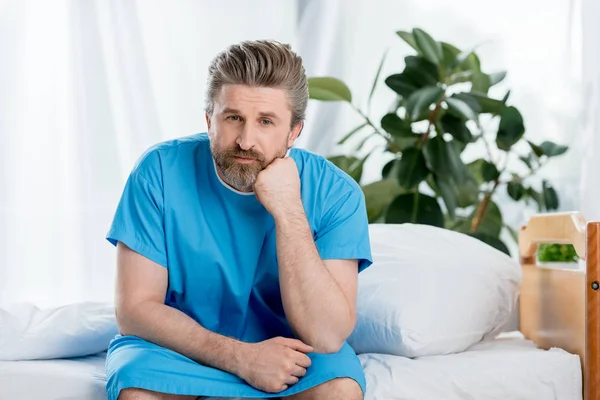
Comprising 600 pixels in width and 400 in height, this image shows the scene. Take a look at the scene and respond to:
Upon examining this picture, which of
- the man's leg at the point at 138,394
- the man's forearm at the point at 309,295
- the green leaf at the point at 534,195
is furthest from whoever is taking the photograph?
the green leaf at the point at 534,195

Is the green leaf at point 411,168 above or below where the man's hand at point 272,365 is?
above

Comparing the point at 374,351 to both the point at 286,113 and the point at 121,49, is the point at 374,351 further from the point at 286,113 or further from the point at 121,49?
the point at 121,49

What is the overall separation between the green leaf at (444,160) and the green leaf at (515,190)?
12.6 inches

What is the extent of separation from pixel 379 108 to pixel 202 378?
1817 mm

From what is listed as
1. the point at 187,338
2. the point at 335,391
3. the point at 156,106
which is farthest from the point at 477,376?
the point at 156,106

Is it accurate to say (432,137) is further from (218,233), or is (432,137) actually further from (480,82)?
(218,233)

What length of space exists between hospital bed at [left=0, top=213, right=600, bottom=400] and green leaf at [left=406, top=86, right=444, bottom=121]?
645mm

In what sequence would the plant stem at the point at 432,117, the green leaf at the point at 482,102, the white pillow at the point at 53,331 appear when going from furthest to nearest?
the plant stem at the point at 432,117
the green leaf at the point at 482,102
the white pillow at the point at 53,331

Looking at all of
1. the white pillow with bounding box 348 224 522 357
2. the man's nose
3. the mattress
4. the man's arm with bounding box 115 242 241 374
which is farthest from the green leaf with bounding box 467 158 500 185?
the man's arm with bounding box 115 242 241 374

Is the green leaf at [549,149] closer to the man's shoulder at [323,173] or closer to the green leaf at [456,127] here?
the green leaf at [456,127]

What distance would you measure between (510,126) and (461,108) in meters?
0.30

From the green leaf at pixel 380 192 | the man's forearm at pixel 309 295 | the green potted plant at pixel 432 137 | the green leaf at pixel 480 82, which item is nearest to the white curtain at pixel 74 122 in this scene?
the green potted plant at pixel 432 137

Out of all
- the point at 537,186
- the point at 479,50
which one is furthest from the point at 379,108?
the point at 537,186

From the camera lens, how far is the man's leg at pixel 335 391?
1415mm
